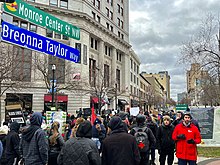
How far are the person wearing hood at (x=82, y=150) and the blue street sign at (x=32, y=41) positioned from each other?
2.76 m

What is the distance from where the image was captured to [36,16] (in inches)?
251

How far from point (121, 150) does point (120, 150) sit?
18 millimetres

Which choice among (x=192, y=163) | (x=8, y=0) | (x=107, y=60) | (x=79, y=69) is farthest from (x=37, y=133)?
(x=107, y=60)

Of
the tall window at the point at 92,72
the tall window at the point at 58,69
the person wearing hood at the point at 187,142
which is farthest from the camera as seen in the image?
the tall window at the point at 92,72

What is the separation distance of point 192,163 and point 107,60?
43.6 m

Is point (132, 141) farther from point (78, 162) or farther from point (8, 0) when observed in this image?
point (8, 0)

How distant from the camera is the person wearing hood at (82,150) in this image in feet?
14.1

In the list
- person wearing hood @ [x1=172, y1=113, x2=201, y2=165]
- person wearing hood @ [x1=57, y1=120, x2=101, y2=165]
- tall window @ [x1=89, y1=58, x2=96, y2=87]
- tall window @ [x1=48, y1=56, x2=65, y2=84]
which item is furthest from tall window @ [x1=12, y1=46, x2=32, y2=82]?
person wearing hood @ [x1=57, y1=120, x2=101, y2=165]

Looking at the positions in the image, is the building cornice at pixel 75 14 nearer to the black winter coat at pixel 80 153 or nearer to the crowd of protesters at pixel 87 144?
the crowd of protesters at pixel 87 144

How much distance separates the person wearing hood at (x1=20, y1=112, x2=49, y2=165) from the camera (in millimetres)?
5246

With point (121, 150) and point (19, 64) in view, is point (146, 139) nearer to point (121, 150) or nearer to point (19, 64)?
point (121, 150)

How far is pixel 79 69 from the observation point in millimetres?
38594

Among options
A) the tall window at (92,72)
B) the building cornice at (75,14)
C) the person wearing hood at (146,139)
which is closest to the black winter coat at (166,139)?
the person wearing hood at (146,139)

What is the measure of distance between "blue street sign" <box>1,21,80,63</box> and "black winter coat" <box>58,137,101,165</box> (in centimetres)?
285
